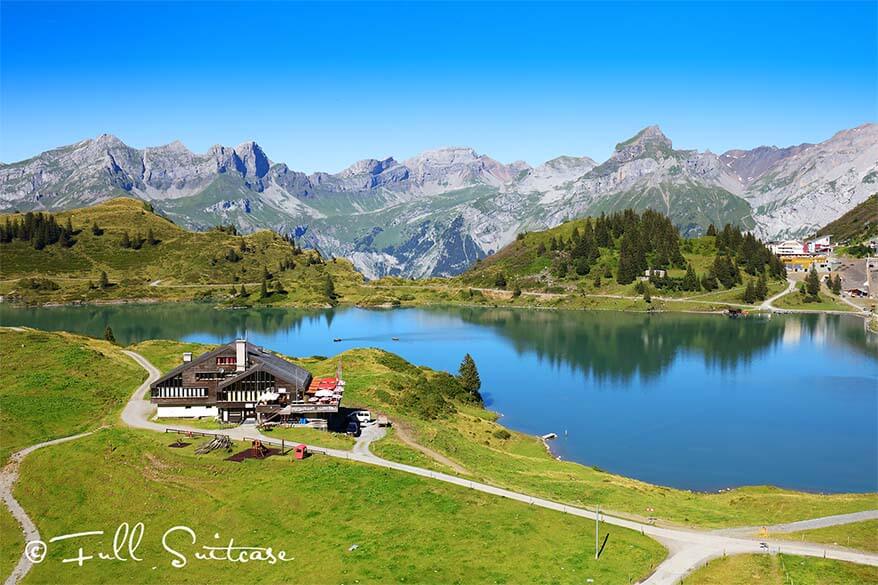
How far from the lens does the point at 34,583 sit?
135 feet

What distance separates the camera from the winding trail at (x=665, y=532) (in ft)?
134

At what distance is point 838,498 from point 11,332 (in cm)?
11306

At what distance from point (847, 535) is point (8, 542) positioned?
54456 mm

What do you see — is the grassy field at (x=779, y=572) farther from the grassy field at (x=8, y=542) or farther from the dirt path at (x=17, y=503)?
the grassy field at (x=8, y=542)

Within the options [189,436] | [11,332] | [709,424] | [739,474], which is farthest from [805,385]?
[11,332]

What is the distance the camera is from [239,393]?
73.3 m

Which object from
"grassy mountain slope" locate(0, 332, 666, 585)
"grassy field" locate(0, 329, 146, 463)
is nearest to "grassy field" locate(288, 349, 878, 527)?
"grassy mountain slope" locate(0, 332, 666, 585)

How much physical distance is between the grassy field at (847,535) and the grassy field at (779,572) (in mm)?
4060

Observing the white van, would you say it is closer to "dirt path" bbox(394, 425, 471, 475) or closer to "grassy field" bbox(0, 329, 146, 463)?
"dirt path" bbox(394, 425, 471, 475)

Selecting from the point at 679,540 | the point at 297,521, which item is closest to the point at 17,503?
the point at 297,521

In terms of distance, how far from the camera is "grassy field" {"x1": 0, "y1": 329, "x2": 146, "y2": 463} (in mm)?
68812

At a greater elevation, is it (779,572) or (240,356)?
(240,356)

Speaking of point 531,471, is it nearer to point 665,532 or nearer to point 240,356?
point 665,532

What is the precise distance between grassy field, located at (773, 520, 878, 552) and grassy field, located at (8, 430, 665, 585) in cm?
1062
